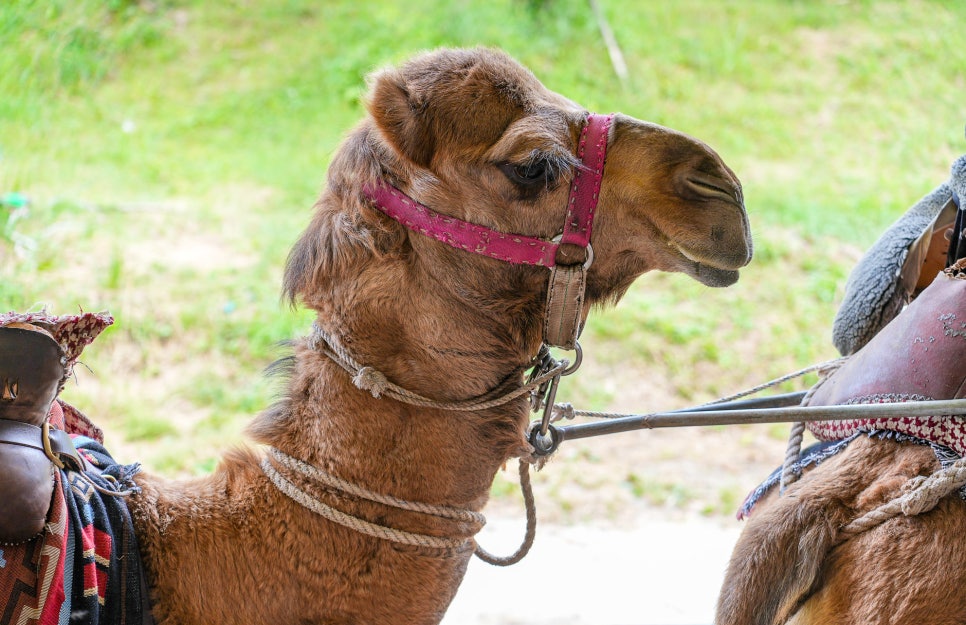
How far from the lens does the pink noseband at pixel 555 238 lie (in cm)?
182

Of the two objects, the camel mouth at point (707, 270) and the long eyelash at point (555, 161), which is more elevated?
the long eyelash at point (555, 161)

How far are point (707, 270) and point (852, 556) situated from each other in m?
0.70

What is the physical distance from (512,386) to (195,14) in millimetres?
10924

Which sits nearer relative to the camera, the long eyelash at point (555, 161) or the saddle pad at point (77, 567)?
the saddle pad at point (77, 567)

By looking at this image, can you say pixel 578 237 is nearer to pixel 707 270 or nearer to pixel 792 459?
pixel 707 270

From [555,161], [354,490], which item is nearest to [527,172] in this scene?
[555,161]

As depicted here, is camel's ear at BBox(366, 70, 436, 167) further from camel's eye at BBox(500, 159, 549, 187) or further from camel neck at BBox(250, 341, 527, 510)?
camel neck at BBox(250, 341, 527, 510)

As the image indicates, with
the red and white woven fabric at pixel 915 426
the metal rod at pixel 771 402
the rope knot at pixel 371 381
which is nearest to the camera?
the red and white woven fabric at pixel 915 426

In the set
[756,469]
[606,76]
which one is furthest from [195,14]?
[756,469]

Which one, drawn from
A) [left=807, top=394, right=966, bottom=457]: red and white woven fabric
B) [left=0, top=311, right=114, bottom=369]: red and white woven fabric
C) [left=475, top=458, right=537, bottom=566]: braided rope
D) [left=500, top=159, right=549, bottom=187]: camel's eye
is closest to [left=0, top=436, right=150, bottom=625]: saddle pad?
[left=0, top=311, right=114, bottom=369]: red and white woven fabric

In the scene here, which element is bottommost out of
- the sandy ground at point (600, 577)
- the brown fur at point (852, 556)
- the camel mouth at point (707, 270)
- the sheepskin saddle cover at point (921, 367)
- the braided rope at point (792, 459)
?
the sandy ground at point (600, 577)

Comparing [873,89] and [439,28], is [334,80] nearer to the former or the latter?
[439,28]

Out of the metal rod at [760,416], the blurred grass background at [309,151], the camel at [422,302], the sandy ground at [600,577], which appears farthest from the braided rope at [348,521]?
the blurred grass background at [309,151]

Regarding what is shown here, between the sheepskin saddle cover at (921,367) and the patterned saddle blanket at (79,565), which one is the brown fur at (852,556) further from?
the patterned saddle blanket at (79,565)
